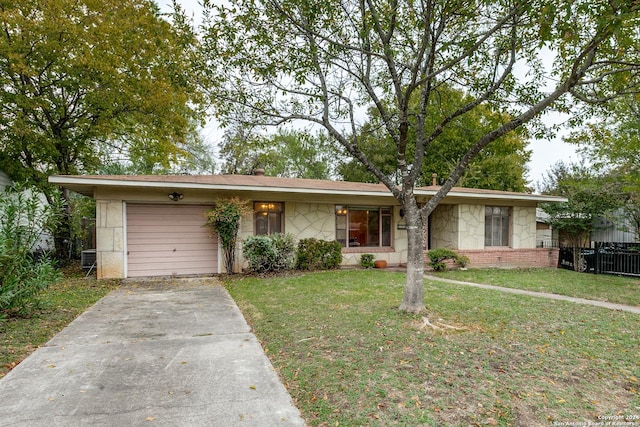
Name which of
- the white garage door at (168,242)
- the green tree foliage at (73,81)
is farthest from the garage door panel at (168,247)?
the green tree foliage at (73,81)

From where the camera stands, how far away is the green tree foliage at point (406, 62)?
5.04 m

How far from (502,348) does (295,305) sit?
3.27 metres

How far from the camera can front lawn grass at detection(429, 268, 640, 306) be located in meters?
7.44

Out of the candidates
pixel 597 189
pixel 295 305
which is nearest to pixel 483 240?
pixel 597 189

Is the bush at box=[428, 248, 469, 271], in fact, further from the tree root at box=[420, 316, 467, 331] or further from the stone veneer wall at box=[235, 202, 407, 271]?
the tree root at box=[420, 316, 467, 331]

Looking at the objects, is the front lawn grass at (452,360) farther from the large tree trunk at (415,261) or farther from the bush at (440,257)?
the bush at (440,257)

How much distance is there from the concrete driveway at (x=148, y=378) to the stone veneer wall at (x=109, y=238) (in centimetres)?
419

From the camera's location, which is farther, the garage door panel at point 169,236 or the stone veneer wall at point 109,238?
the garage door panel at point 169,236

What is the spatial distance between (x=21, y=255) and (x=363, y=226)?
30.4 ft

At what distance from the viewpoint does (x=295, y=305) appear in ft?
20.0

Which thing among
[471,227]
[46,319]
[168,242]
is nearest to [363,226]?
[471,227]

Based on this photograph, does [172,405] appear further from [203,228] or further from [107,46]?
[107,46]

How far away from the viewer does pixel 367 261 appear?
11.5m

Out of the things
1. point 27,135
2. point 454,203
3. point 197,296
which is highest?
point 27,135
